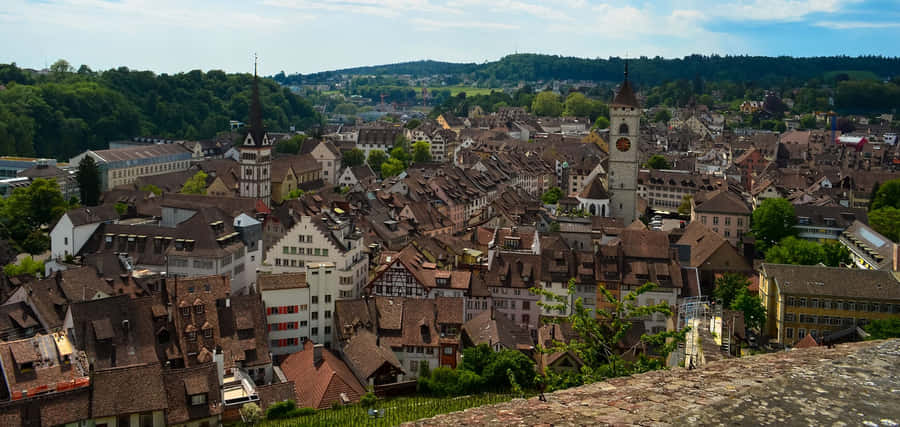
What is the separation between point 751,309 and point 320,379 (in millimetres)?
23931

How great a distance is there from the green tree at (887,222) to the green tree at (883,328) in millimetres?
27042

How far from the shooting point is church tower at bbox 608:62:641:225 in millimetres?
72688

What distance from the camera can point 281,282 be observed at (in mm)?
42250

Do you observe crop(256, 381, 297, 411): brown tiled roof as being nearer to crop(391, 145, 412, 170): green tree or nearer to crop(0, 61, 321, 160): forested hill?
crop(391, 145, 412, 170): green tree

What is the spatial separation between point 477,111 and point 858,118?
3382 inches

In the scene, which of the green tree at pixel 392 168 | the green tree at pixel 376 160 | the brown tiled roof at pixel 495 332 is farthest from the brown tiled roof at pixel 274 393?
the green tree at pixel 376 160

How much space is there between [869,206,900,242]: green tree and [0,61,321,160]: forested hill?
99.8 metres

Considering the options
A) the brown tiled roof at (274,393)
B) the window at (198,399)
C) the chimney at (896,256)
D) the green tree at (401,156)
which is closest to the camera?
the window at (198,399)

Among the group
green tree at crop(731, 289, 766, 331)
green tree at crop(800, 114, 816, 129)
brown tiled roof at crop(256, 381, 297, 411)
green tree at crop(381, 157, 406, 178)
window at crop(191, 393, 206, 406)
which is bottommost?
brown tiled roof at crop(256, 381, 297, 411)

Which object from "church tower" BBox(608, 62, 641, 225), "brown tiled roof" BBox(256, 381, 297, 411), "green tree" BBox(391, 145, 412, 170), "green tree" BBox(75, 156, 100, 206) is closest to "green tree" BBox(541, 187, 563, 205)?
"church tower" BBox(608, 62, 641, 225)

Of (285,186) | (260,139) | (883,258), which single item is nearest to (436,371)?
(883,258)

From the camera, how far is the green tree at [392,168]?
95438 mm

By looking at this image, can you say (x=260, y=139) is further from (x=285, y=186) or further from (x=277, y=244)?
(x=277, y=244)

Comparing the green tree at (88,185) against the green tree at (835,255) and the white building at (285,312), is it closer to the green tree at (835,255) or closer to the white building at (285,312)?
the white building at (285,312)
